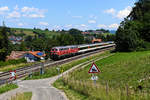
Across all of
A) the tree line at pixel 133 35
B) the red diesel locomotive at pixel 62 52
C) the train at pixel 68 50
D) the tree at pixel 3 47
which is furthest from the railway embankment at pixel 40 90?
the tree at pixel 3 47

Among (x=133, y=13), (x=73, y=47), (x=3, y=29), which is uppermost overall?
(x=133, y=13)

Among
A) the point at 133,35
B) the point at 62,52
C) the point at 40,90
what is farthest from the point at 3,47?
the point at 40,90

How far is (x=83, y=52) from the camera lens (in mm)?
73750

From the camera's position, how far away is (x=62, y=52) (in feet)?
182

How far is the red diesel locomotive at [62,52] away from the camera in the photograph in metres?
53.2

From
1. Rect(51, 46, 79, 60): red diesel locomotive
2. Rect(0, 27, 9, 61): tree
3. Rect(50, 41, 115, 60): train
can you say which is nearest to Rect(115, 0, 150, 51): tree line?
Rect(50, 41, 115, 60): train

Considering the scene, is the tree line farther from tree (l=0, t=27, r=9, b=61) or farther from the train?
tree (l=0, t=27, r=9, b=61)

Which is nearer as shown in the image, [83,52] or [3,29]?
[83,52]

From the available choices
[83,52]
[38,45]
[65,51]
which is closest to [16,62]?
[65,51]

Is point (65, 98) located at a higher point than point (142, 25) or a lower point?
lower

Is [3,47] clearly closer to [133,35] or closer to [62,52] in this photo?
[62,52]

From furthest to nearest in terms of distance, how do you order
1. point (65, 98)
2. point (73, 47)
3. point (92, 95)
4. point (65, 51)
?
1. point (73, 47)
2. point (65, 51)
3. point (65, 98)
4. point (92, 95)

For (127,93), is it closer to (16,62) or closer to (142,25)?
(16,62)

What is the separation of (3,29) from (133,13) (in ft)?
208
